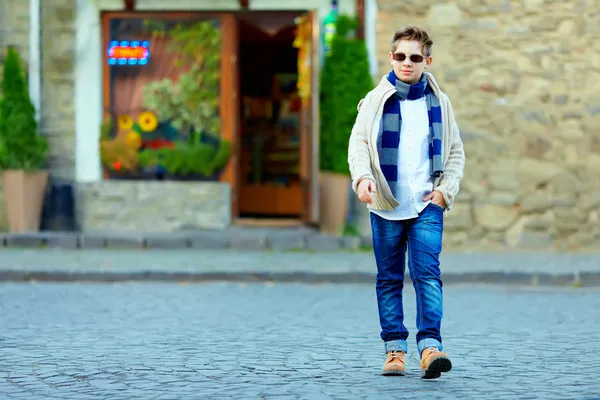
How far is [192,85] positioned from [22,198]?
2524 mm

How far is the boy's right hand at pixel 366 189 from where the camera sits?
21.5ft

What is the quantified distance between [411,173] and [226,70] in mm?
10234

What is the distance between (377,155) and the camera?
6727 mm

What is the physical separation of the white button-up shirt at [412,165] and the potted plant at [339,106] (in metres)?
→ 8.56

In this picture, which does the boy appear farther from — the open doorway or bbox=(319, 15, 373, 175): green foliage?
the open doorway

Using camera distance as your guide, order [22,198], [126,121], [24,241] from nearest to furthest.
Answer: [24,241], [22,198], [126,121]

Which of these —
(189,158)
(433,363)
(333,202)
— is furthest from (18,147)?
(433,363)

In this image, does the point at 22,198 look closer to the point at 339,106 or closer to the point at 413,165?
the point at 339,106

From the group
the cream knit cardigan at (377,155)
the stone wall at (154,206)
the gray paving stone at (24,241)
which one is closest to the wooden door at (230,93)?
the stone wall at (154,206)

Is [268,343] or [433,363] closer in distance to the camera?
[433,363]

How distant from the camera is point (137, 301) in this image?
11.0 meters

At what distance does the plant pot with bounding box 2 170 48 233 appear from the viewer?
52.9 ft

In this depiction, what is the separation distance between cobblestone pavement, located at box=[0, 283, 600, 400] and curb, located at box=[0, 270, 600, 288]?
11.0 inches

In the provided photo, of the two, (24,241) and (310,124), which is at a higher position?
(310,124)
